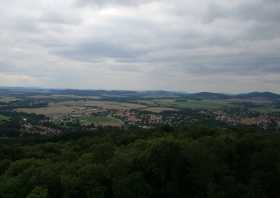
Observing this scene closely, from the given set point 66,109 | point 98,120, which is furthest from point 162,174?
point 66,109

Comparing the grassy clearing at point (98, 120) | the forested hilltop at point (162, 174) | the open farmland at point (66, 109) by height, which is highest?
the forested hilltop at point (162, 174)

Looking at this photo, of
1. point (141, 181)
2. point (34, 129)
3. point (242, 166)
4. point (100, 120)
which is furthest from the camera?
point (100, 120)

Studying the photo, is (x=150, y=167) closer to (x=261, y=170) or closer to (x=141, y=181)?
(x=141, y=181)

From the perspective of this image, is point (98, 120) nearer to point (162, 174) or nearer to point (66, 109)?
point (66, 109)

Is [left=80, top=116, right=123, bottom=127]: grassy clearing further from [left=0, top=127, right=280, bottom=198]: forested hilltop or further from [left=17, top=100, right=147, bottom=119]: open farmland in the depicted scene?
[left=0, top=127, right=280, bottom=198]: forested hilltop

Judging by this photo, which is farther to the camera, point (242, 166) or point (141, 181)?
point (242, 166)

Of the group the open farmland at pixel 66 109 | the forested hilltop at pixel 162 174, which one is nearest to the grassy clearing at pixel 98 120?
the open farmland at pixel 66 109

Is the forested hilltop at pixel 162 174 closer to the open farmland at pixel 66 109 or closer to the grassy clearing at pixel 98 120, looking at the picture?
the grassy clearing at pixel 98 120

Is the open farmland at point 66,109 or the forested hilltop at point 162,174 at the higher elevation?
the forested hilltop at point 162,174

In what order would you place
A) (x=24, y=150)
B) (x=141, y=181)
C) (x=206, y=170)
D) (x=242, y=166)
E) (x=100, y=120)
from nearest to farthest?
1. (x=141, y=181)
2. (x=206, y=170)
3. (x=242, y=166)
4. (x=24, y=150)
5. (x=100, y=120)

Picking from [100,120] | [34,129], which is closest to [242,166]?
[34,129]

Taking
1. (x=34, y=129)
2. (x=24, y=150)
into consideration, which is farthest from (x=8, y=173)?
(x=34, y=129)
